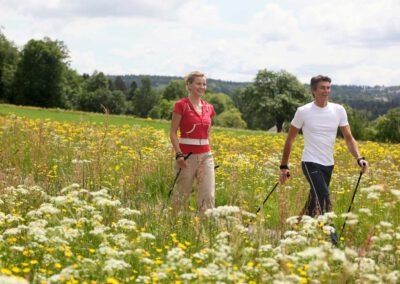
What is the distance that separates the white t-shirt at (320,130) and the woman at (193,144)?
3.61 ft

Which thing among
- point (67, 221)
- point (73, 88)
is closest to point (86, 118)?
point (67, 221)

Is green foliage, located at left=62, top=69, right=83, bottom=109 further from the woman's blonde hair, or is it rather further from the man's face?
the man's face

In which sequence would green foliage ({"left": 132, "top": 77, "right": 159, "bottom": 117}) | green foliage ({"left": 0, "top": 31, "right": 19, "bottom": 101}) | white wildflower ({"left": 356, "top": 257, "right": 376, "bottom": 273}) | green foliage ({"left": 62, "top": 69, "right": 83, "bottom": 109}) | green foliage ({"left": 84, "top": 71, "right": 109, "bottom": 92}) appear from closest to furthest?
white wildflower ({"left": 356, "top": 257, "right": 376, "bottom": 273}) → green foliage ({"left": 0, "top": 31, "right": 19, "bottom": 101}) → green foliage ({"left": 62, "top": 69, "right": 83, "bottom": 109}) → green foliage ({"left": 84, "top": 71, "right": 109, "bottom": 92}) → green foliage ({"left": 132, "top": 77, "right": 159, "bottom": 117})

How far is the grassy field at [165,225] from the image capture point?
3895 millimetres

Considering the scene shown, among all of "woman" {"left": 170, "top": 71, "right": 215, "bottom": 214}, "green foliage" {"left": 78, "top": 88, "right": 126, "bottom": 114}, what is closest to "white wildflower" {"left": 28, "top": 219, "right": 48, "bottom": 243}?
"woman" {"left": 170, "top": 71, "right": 215, "bottom": 214}

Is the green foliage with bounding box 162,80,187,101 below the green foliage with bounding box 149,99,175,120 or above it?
above

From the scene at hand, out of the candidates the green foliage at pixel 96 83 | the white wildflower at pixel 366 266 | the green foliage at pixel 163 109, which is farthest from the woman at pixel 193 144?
the green foliage at pixel 163 109

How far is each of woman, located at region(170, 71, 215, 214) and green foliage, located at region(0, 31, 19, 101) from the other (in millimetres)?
71679

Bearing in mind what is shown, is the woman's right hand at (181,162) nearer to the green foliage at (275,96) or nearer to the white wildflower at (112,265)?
the white wildflower at (112,265)

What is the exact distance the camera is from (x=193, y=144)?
6418 mm

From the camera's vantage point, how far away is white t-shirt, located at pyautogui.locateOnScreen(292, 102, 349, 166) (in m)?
6.14

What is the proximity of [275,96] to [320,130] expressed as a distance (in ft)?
216

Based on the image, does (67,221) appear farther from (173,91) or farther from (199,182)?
(173,91)

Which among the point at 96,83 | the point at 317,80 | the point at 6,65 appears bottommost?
the point at 317,80
